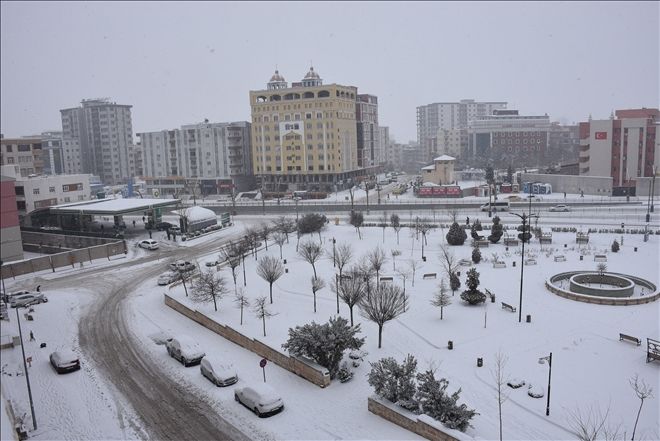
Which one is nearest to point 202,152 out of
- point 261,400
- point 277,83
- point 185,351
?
point 277,83

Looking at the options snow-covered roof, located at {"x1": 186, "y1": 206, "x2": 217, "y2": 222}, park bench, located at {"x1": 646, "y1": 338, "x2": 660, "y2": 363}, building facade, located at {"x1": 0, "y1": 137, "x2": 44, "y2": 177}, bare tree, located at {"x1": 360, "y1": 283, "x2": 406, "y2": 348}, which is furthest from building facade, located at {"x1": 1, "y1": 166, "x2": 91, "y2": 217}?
park bench, located at {"x1": 646, "y1": 338, "x2": 660, "y2": 363}

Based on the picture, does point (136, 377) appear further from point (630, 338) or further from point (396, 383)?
point (630, 338)

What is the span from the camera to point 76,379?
19062 millimetres

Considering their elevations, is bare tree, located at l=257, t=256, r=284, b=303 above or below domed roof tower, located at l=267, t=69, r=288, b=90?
below

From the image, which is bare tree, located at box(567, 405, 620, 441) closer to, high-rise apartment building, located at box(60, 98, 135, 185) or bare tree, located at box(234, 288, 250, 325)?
bare tree, located at box(234, 288, 250, 325)

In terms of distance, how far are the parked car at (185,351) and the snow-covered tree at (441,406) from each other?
29.6ft

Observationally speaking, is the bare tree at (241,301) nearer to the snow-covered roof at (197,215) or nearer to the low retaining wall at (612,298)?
the low retaining wall at (612,298)

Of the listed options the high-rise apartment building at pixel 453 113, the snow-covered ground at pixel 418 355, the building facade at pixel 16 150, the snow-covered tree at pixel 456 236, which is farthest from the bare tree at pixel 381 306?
the high-rise apartment building at pixel 453 113

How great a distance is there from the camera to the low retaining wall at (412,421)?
14.0 metres

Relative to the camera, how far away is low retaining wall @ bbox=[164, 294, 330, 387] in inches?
728

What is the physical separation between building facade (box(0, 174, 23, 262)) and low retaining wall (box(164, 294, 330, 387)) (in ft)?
43.3

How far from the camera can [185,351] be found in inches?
811

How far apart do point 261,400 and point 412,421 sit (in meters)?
4.53

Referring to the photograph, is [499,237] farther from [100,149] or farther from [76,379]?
[100,149]
